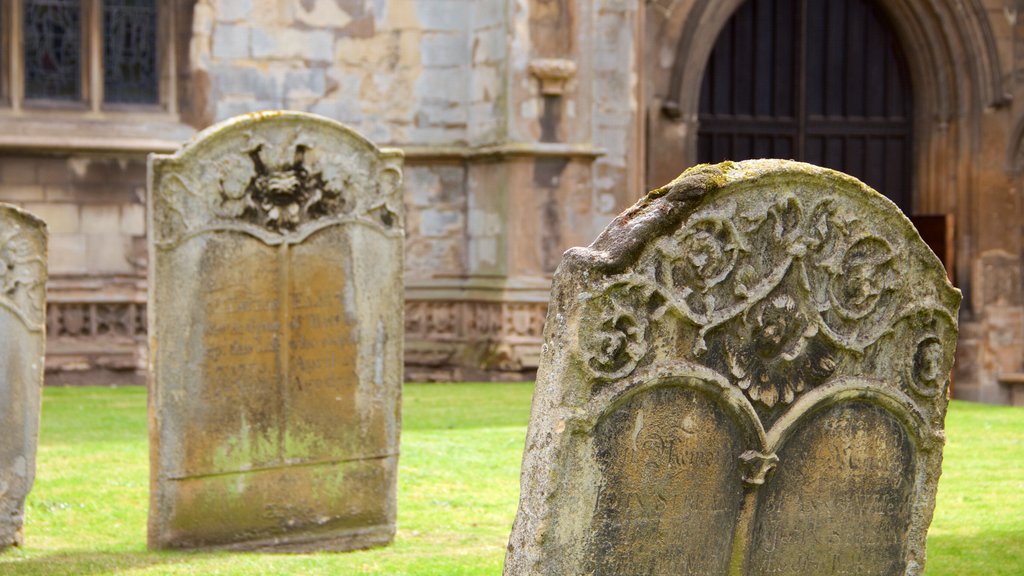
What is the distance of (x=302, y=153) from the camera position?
731cm

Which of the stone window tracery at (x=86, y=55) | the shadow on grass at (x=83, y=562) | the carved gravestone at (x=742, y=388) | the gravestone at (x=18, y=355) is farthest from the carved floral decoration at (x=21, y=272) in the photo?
the stone window tracery at (x=86, y=55)

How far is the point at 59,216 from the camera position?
14578 millimetres

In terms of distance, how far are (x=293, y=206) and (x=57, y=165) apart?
794 cm

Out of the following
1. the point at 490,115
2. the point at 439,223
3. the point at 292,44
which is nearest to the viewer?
the point at 292,44

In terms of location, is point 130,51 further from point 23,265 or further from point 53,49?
point 23,265

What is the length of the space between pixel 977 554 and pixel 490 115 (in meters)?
9.11

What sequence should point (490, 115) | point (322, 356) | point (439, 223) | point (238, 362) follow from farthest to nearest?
point (439, 223) < point (490, 115) < point (322, 356) < point (238, 362)

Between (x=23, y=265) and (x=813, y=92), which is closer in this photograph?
(x=23, y=265)

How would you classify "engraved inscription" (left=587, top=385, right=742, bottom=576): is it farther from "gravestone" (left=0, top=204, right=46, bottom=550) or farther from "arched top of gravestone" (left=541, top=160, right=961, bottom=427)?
"gravestone" (left=0, top=204, right=46, bottom=550)

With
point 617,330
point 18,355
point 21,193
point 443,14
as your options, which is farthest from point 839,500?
point 443,14

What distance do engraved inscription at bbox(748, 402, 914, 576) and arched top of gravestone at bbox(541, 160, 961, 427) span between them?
0.12 m

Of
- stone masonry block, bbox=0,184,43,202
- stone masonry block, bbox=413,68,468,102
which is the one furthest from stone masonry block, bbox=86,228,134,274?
stone masonry block, bbox=413,68,468,102

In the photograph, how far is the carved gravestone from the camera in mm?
4125

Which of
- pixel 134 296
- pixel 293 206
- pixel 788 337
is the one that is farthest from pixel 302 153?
pixel 134 296
